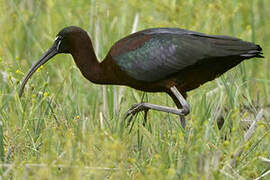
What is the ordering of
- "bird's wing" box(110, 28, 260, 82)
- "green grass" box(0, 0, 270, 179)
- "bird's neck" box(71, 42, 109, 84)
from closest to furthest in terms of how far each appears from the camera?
"green grass" box(0, 0, 270, 179)
"bird's wing" box(110, 28, 260, 82)
"bird's neck" box(71, 42, 109, 84)

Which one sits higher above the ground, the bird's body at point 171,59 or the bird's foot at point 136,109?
the bird's body at point 171,59

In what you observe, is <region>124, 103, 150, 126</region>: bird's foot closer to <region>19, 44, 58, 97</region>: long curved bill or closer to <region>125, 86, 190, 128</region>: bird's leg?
<region>125, 86, 190, 128</region>: bird's leg

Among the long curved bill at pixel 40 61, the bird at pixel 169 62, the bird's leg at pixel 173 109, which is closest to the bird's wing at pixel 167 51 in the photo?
the bird at pixel 169 62

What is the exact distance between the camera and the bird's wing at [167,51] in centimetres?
496

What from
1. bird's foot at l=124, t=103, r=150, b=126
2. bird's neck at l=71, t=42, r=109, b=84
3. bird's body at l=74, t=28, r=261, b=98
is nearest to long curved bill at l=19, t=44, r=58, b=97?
bird's neck at l=71, t=42, r=109, b=84

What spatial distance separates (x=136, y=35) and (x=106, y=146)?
169 centimetres

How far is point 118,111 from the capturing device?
5141 mm

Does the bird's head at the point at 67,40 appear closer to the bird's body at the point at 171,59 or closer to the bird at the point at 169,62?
the bird at the point at 169,62

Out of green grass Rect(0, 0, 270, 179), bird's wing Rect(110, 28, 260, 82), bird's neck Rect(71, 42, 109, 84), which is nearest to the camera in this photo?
green grass Rect(0, 0, 270, 179)

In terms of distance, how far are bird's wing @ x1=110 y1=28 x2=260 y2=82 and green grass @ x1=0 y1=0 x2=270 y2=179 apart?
0.97 feet

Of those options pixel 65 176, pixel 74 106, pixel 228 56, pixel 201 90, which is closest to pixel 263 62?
pixel 201 90

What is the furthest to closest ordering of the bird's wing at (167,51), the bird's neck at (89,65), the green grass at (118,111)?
the bird's neck at (89,65) < the bird's wing at (167,51) < the green grass at (118,111)

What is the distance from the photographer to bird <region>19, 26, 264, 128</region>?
16.3 feet

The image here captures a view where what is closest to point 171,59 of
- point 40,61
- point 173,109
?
point 173,109
